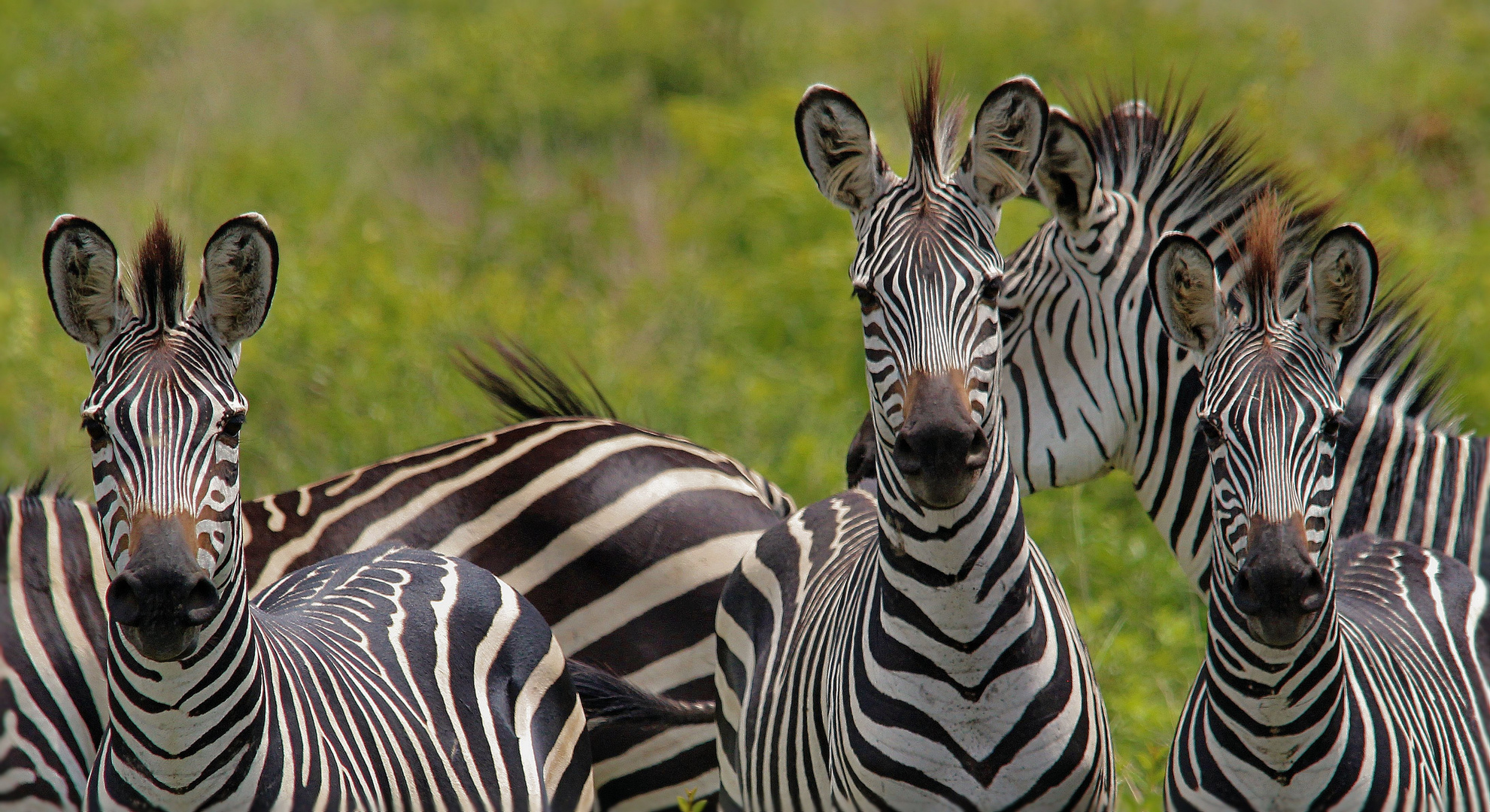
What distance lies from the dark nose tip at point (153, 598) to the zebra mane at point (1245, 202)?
10.8 ft

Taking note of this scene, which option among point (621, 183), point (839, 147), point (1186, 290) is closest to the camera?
point (1186, 290)

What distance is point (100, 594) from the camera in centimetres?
446

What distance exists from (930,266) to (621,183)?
11.2 metres

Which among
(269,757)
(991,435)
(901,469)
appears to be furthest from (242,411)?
(991,435)

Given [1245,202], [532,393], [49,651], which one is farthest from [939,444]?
[532,393]

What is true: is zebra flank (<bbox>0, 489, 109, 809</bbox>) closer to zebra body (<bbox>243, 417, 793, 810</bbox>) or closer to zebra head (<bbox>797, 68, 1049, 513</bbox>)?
zebra body (<bbox>243, 417, 793, 810</bbox>)

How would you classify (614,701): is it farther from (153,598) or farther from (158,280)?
(158,280)

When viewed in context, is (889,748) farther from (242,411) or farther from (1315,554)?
(242,411)

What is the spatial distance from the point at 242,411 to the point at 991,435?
1.91 metres

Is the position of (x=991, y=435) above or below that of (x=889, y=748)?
above

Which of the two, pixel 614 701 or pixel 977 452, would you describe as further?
pixel 614 701

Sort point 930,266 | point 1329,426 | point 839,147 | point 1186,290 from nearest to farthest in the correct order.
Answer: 1. point 1329,426
2. point 930,266
3. point 1186,290
4. point 839,147

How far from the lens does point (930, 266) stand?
353 cm

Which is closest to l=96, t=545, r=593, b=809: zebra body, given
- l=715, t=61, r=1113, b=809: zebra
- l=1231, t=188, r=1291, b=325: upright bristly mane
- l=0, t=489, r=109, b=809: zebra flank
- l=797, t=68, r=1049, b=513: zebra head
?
l=0, t=489, r=109, b=809: zebra flank
